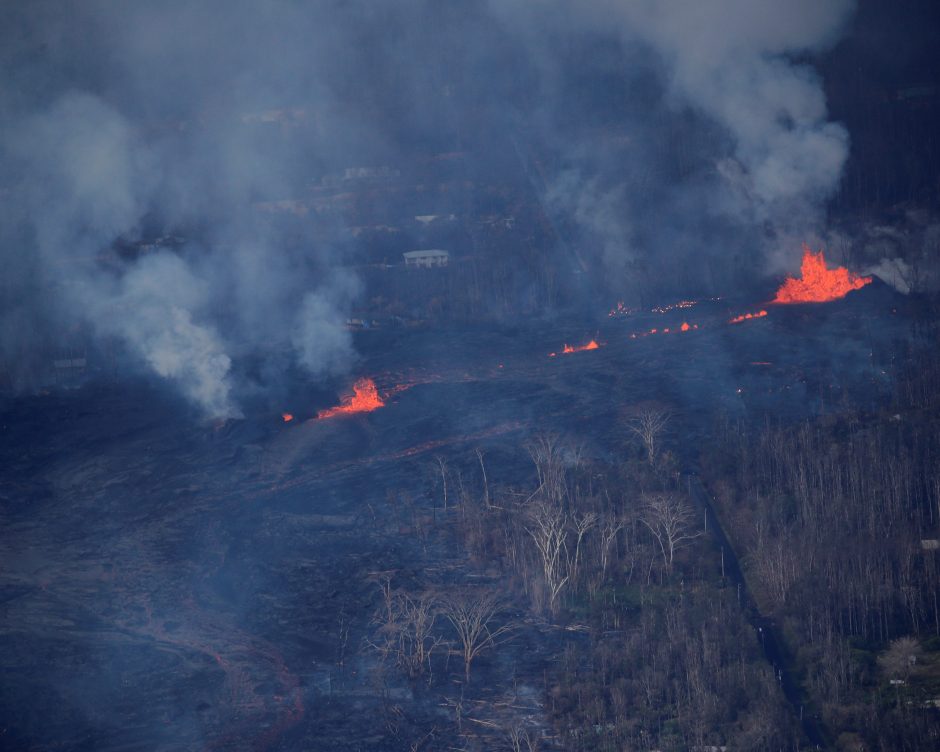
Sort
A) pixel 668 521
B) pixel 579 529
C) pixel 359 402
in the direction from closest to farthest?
pixel 668 521
pixel 579 529
pixel 359 402

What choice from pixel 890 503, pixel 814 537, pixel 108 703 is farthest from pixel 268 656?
pixel 890 503

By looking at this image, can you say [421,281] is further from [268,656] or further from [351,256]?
[268,656]

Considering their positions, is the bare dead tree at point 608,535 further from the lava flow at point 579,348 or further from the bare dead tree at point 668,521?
the lava flow at point 579,348

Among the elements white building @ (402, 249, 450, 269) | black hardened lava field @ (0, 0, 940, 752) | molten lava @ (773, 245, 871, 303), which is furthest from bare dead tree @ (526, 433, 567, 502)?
white building @ (402, 249, 450, 269)

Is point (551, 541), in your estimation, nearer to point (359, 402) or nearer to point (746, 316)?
point (359, 402)

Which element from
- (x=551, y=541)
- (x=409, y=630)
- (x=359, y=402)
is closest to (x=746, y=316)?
(x=359, y=402)

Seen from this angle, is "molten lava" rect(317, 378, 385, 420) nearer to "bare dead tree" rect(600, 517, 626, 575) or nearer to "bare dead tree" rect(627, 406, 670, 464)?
"bare dead tree" rect(627, 406, 670, 464)

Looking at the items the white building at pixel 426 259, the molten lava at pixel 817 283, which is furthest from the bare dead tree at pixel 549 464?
the white building at pixel 426 259
